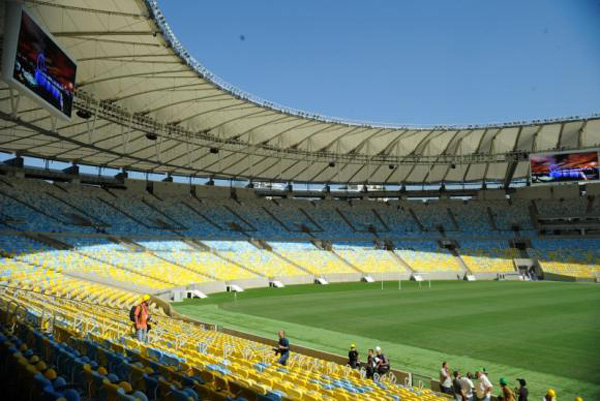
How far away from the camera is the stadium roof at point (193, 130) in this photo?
20812 millimetres

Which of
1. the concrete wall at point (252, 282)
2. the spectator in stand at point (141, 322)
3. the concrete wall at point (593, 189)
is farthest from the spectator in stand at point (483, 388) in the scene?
the concrete wall at point (593, 189)

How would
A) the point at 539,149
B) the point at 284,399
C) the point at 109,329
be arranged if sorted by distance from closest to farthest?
the point at 284,399 → the point at 109,329 → the point at 539,149

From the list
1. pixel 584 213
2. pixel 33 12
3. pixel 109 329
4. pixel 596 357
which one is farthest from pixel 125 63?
pixel 584 213

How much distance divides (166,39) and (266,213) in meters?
36.5

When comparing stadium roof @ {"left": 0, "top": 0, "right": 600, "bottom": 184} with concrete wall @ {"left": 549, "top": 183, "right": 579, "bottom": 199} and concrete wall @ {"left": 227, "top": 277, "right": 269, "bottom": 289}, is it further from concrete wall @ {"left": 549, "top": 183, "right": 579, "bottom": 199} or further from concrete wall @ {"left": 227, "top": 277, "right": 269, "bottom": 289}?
concrete wall @ {"left": 227, "top": 277, "right": 269, "bottom": 289}

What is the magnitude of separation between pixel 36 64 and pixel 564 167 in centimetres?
4448

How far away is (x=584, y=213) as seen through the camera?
183 feet

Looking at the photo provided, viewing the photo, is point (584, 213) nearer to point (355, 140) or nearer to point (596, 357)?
point (355, 140)

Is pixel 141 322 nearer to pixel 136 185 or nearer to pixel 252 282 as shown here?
pixel 252 282

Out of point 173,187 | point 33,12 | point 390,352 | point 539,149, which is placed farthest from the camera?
point 173,187

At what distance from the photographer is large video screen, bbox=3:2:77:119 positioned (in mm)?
15711

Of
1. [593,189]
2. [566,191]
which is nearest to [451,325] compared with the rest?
[593,189]

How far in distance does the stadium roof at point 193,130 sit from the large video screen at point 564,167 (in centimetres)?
331

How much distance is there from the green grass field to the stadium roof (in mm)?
13584
